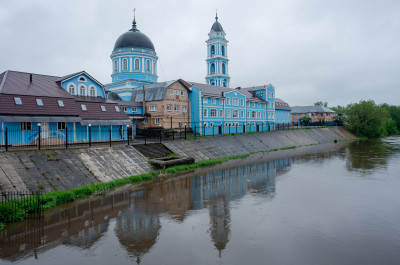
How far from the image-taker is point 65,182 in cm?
1723

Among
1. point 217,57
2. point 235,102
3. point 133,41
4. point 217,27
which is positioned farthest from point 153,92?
point 217,27

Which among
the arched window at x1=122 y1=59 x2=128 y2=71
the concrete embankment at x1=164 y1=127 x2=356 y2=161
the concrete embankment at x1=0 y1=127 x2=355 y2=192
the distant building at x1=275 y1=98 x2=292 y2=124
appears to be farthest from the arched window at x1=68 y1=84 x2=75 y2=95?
the distant building at x1=275 y1=98 x2=292 y2=124

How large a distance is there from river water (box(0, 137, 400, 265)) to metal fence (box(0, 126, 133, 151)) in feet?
28.7

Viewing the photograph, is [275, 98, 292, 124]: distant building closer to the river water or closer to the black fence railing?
the river water

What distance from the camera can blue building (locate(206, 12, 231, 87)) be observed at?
225ft

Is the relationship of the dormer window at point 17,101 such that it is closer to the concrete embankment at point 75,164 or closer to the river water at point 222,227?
the concrete embankment at point 75,164

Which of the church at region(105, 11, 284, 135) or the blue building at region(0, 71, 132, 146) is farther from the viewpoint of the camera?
the church at region(105, 11, 284, 135)

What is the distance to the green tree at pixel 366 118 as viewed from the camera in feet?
221

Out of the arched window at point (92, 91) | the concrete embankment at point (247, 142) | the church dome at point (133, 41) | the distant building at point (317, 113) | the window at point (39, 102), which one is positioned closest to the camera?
the window at point (39, 102)

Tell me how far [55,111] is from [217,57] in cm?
4909

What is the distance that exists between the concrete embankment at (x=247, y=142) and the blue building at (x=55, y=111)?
7529mm

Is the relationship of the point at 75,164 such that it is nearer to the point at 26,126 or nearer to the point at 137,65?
the point at 26,126

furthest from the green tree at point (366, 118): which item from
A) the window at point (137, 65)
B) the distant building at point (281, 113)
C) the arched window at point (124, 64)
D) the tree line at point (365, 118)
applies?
the arched window at point (124, 64)

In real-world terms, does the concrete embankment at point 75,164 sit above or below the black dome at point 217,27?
below
